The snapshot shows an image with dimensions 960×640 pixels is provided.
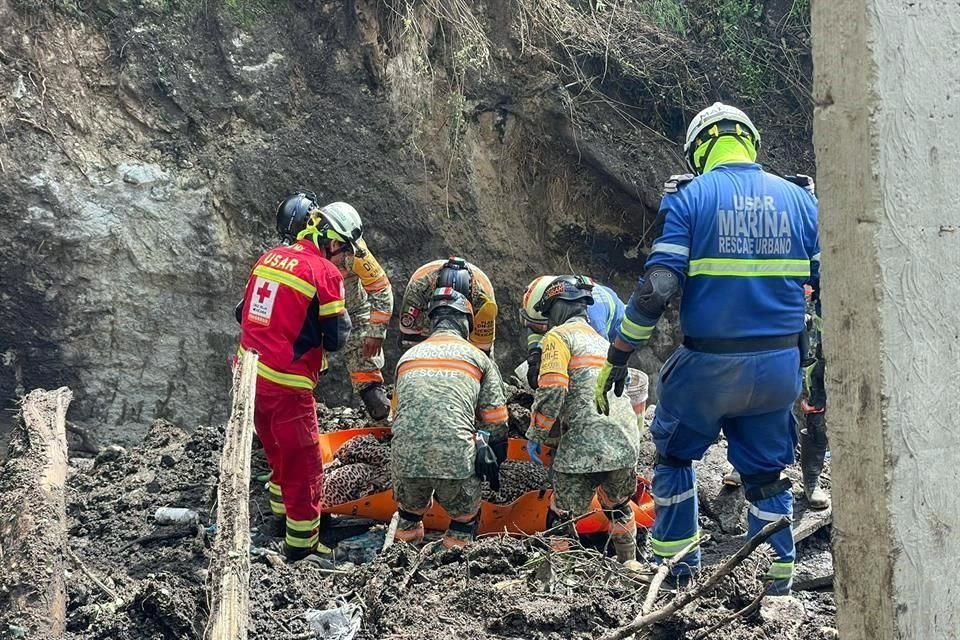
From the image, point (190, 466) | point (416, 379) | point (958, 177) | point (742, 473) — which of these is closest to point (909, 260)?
point (958, 177)

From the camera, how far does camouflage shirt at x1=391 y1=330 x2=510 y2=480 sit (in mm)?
5684

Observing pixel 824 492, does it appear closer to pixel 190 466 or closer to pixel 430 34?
pixel 190 466

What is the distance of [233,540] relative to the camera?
143 inches

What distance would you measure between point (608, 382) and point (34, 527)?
9.06 feet

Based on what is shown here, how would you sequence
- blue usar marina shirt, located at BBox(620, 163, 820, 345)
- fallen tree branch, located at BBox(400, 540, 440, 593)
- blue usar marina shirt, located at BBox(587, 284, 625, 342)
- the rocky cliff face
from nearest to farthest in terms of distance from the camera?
fallen tree branch, located at BBox(400, 540, 440, 593)
blue usar marina shirt, located at BBox(620, 163, 820, 345)
blue usar marina shirt, located at BBox(587, 284, 625, 342)
the rocky cliff face

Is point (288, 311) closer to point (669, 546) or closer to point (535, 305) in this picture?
point (535, 305)

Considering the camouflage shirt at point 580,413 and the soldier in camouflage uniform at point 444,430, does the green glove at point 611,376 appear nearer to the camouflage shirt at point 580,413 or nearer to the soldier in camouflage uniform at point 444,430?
the camouflage shirt at point 580,413

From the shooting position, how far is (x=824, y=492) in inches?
264

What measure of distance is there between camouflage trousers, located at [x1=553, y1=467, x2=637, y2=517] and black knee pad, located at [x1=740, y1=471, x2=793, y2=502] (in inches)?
32.7

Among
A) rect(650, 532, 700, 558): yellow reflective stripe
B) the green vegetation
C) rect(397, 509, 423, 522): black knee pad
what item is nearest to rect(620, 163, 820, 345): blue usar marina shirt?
rect(650, 532, 700, 558): yellow reflective stripe

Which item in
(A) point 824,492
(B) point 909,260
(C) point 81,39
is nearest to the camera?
(B) point 909,260

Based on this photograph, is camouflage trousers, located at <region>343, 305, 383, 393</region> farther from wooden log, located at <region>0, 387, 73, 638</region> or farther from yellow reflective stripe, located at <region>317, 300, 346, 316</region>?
wooden log, located at <region>0, 387, 73, 638</region>


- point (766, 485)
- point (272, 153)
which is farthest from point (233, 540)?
point (272, 153)

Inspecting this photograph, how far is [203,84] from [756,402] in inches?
225
